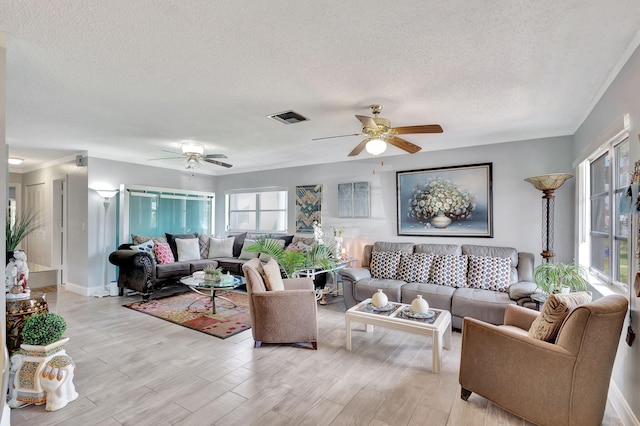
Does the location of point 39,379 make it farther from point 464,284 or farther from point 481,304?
point 464,284

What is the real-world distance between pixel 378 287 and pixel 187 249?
3649 mm

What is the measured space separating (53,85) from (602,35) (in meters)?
3.91

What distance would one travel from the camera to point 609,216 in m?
2.73

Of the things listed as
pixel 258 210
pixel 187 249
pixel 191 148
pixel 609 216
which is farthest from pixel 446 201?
pixel 187 249

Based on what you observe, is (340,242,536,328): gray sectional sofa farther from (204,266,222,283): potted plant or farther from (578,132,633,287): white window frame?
(204,266,222,283): potted plant

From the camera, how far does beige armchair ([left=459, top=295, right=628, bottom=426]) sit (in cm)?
177

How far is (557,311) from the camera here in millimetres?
1967

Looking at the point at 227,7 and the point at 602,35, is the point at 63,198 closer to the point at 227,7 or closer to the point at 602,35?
the point at 227,7

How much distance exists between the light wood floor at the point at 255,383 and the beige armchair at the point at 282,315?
13 cm

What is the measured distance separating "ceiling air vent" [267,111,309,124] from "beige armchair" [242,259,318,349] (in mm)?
1608

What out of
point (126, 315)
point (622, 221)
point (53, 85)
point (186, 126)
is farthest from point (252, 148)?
point (622, 221)

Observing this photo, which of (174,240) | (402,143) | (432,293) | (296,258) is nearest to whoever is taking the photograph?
(402,143)

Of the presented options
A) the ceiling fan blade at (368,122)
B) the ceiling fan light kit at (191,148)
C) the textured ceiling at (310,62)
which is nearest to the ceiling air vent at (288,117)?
the textured ceiling at (310,62)

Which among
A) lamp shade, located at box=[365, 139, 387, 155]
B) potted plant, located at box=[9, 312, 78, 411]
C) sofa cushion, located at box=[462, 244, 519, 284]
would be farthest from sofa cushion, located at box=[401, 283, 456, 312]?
potted plant, located at box=[9, 312, 78, 411]
